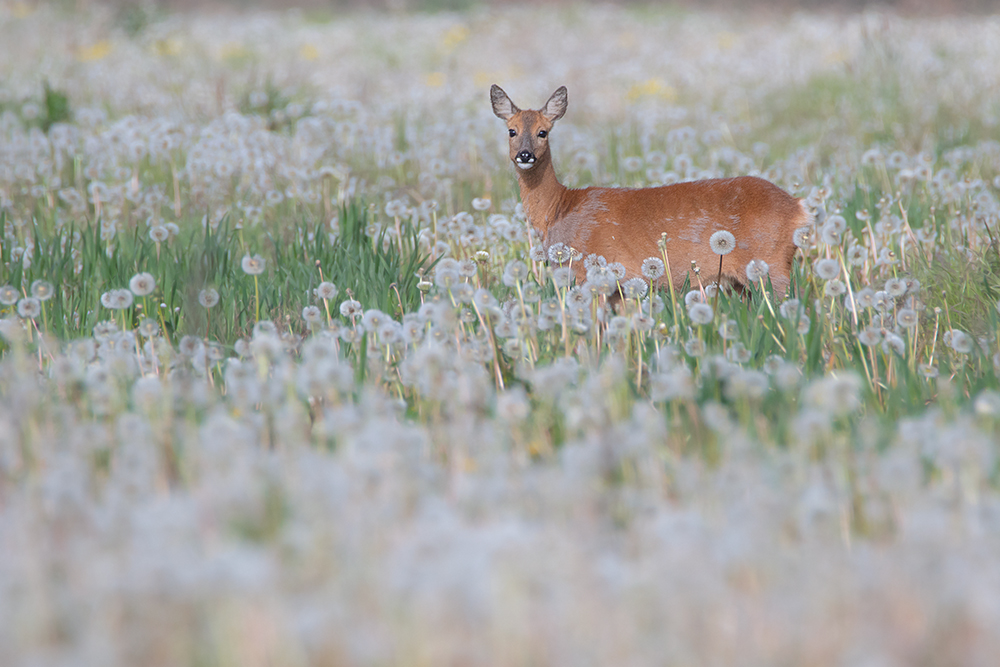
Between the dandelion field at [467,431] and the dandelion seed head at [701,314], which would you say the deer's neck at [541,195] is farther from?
the dandelion seed head at [701,314]

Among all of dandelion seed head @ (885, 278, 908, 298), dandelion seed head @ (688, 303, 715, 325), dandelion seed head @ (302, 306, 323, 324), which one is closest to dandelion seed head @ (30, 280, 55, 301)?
dandelion seed head @ (302, 306, 323, 324)

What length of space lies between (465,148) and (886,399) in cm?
503

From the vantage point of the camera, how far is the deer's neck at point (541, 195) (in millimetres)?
5254

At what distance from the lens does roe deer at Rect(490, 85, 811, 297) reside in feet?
15.3

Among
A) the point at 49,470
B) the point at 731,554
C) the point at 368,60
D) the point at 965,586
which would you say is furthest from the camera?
→ the point at 368,60

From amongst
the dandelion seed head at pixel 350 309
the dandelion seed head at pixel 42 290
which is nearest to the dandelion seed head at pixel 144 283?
the dandelion seed head at pixel 42 290

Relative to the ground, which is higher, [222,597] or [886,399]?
[222,597]

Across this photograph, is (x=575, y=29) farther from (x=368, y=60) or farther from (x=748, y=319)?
(x=748, y=319)

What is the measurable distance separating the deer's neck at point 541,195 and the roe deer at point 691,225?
0.15 metres

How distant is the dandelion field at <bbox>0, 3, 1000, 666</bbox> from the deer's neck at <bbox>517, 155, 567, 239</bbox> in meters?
0.17

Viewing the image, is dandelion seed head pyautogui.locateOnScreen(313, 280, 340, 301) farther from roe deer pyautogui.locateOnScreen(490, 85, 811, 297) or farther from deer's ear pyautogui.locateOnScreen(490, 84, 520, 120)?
deer's ear pyautogui.locateOnScreen(490, 84, 520, 120)

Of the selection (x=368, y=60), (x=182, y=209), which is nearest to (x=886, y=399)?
(x=182, y=209)

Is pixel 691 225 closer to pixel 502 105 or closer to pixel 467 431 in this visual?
pixel 502 105

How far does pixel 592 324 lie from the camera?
3.54 meters
